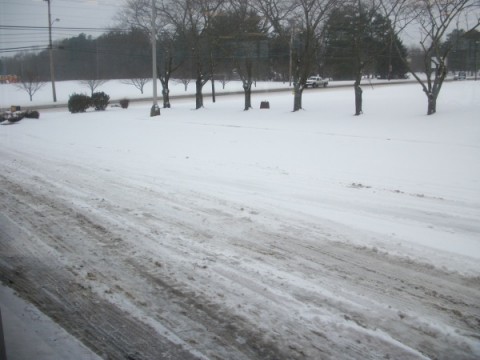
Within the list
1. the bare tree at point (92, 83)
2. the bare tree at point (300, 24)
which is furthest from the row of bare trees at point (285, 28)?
the bare tree at point (92, 83)

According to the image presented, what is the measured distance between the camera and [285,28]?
25609 millimetres

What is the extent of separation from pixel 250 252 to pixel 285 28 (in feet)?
75.1

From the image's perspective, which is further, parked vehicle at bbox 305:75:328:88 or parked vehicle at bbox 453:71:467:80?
parked vehicle at bbox 305:75:328:88

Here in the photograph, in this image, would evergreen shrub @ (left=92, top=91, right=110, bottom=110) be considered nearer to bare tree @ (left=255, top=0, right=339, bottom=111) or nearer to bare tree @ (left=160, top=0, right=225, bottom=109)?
bare tree @ (left=160, top=0, right=225, bottom=109)

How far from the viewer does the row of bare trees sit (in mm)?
20906

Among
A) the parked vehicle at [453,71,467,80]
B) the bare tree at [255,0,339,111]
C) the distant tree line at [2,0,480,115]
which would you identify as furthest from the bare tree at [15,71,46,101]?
the parked vehicle at [453,71,467,80]

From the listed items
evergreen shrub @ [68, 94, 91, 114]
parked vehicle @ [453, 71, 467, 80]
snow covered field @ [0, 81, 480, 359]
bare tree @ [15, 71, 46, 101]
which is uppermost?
bare tree @ [15, 71, 46, 101]

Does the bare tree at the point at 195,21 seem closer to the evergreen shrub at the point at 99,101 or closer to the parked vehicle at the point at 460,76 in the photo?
the evergreen shrub at the point at 99,101

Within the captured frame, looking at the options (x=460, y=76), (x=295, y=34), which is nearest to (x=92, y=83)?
(x=295, y=34)

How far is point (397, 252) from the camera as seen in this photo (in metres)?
5.11

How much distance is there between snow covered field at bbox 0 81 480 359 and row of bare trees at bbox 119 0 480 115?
11699 mm

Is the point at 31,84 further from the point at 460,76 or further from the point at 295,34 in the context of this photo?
the point at 460,76

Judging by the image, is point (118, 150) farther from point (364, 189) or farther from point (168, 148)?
point (364, 189)

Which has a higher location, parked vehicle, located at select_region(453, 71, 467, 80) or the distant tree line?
the distant tree line
